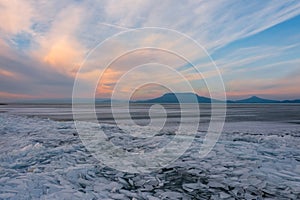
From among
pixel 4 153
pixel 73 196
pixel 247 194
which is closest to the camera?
pixel 73 196

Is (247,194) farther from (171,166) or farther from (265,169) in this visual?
(171,166)

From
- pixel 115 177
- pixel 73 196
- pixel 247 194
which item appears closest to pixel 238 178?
pixel 247 194

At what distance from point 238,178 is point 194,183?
89cm

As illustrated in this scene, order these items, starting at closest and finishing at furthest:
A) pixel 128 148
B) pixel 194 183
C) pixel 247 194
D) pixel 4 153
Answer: pixel 247 194 < pixel 194 183 < pixel 4 153 < pixel 128 148

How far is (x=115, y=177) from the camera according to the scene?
4535 millimetres

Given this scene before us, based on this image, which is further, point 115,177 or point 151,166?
point 151,166

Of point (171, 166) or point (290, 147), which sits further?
point (290, 147)

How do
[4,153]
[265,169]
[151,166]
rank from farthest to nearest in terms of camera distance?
[4,153] < [151,166] < [265,169]

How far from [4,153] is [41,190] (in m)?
3.24

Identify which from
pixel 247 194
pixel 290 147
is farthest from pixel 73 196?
pixel 290 147

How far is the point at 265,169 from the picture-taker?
489 centimetres

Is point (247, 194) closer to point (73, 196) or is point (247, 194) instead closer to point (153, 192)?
point (153, 192)

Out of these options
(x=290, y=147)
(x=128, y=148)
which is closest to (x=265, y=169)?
(x=290, y=147)

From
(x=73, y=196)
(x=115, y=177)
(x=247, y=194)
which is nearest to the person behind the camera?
(x=73, y=196)
